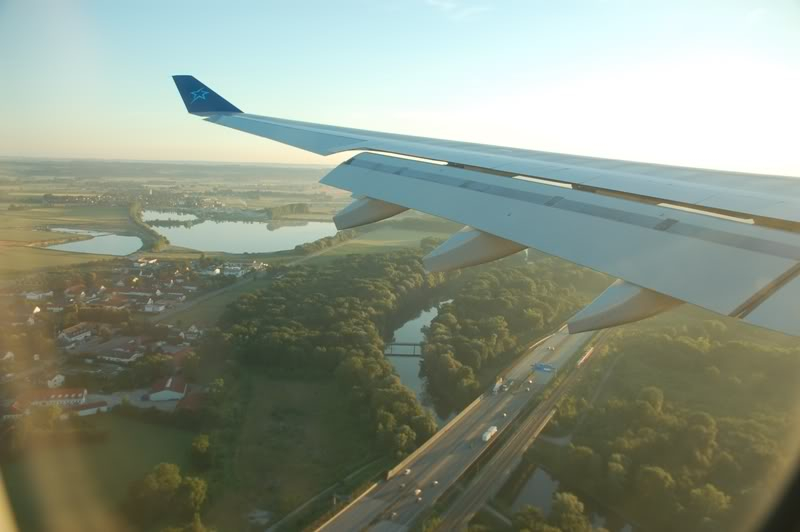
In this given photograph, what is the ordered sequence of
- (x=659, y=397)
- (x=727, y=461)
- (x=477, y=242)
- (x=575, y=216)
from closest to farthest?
(x=575, y=216), (x=477, y=242), (x=727, y=461), (x=659, y=397)

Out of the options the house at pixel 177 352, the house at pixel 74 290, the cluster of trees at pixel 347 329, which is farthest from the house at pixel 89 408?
the house at pixel 74 290

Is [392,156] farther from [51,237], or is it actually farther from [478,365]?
[51,237]

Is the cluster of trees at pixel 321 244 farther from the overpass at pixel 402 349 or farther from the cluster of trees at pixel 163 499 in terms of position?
the cluster of trees at pixel 163 499

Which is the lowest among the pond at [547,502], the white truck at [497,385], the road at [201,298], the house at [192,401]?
the pond at [547,502]

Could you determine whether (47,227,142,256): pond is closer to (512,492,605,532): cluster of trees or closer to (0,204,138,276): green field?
(0,204,138,276): green field

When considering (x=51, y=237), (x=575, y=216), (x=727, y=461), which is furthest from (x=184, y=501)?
(x=51, y=237)

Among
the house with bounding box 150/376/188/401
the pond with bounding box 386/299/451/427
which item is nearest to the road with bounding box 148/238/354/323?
the house with bounding box 150/376/188/401
